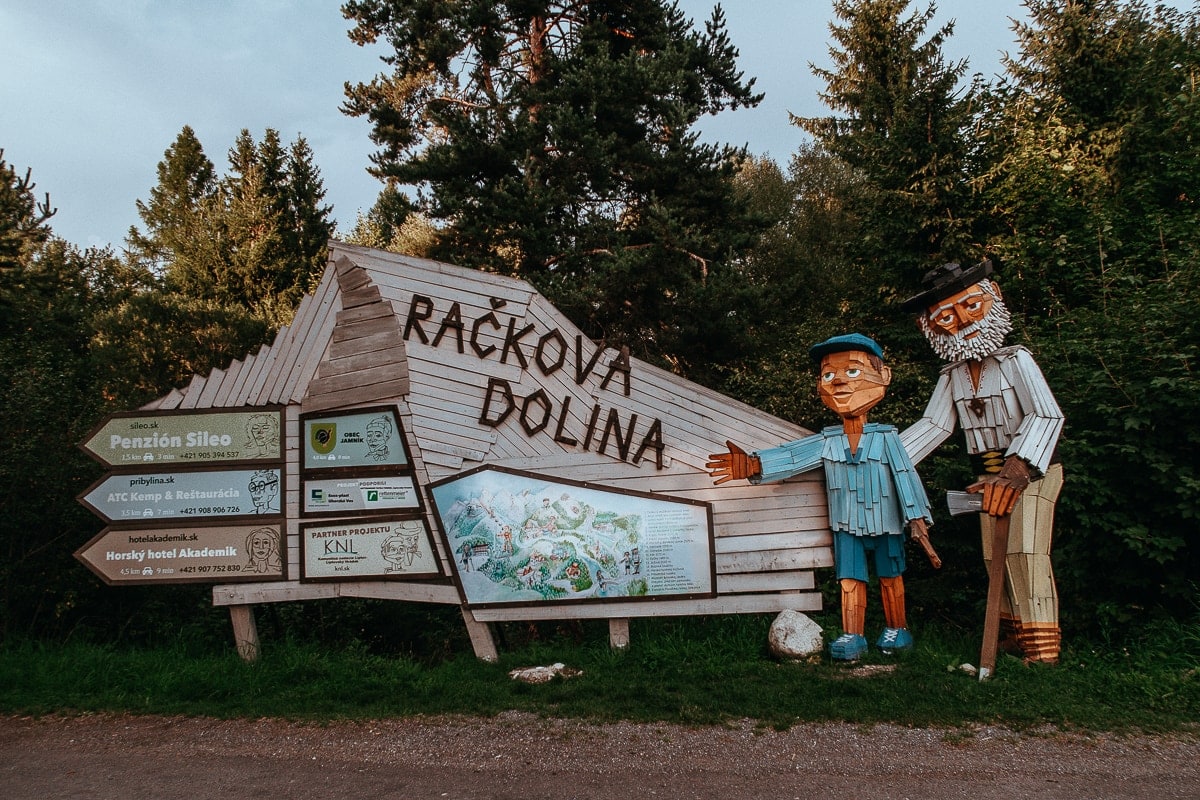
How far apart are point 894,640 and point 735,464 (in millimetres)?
2013

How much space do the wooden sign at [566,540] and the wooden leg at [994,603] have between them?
2237mm

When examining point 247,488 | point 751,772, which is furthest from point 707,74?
point 751,772

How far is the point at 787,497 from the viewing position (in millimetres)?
7094

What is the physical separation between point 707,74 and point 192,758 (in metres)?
13.8

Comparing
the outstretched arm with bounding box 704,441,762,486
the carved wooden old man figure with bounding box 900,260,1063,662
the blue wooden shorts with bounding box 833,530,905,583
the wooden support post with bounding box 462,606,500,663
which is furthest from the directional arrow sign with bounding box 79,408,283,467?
the carved wooden old man figure with bounding box 900,260,1063,662

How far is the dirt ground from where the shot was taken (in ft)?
14.1

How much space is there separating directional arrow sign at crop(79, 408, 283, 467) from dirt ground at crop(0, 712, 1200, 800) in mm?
2620

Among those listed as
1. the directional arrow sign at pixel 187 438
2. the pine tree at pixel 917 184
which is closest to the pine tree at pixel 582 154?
the pine tree at pixel 917 184

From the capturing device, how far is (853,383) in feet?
21.9

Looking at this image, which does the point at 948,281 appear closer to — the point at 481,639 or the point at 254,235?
the point at 481,639

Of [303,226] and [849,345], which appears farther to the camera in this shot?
[303,226]

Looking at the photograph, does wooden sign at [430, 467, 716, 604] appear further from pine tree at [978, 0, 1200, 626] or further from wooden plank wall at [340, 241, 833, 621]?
pine tree at [978, 0, 1200, 626]

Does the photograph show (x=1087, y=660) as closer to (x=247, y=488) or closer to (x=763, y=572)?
(x=763, y=572)

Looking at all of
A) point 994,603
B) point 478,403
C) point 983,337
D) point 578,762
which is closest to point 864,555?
point 994,603
